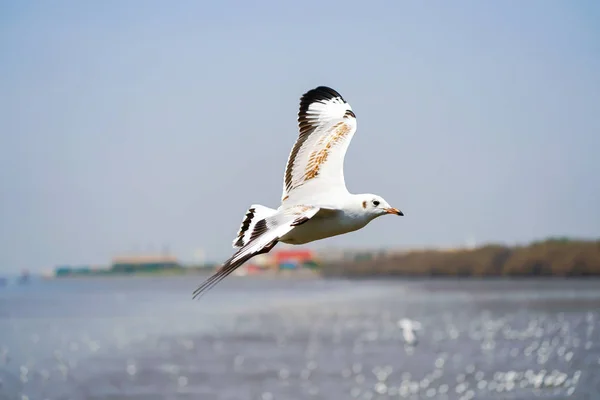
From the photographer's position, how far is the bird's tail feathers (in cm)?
930


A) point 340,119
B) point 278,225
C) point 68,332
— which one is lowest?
point 68,332

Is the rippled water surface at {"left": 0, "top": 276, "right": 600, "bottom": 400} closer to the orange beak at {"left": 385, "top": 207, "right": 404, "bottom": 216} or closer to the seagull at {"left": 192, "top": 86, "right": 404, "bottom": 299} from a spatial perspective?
the seagull at {"left": 192, "top": 86, "right": 404, "bottom": 299}

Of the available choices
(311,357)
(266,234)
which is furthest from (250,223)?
(311,357)

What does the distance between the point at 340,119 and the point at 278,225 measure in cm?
329

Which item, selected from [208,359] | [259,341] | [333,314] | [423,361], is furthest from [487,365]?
[333,314]

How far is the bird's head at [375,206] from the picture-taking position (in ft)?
30.6

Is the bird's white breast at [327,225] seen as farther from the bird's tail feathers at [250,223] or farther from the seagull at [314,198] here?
the bird's tail feathers at [250,223]

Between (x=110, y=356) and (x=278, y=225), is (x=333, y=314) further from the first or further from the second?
(x=278, y=225)

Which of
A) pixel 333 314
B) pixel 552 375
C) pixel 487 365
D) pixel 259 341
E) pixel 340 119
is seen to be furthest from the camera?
pixel 333 314

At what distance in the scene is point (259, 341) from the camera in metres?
50.4

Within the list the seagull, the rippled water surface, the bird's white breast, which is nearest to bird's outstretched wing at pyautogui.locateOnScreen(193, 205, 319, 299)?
the seagull

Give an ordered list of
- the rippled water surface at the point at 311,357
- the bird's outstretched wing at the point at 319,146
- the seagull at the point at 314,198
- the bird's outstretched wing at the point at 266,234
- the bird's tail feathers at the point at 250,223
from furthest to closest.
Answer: the rippled water surface at the point at 311,357
the bird's outstretched wing at the point at 319,146
the bird's tail feathers at the point at 250,223
the seagull at the point at 314,198
the bird's outstretched wing at the point at 266,234

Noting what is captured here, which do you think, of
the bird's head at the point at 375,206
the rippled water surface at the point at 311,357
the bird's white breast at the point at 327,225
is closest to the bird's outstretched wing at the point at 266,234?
the bird's white breast at the point at 327,225

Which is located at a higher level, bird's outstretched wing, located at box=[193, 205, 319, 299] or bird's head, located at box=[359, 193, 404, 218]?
bird's head, located at box=[359, 193, 404, 218]
